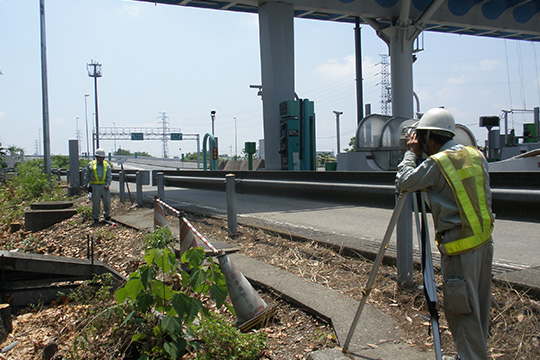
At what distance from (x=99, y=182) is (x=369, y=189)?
826 centimetres

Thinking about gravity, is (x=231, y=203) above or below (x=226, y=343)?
above

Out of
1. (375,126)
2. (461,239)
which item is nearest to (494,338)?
(461,239)

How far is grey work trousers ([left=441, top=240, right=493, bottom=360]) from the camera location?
2.50m

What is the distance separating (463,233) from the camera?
2516mm

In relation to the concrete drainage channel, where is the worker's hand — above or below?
above

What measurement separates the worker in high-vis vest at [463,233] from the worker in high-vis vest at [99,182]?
349 inches

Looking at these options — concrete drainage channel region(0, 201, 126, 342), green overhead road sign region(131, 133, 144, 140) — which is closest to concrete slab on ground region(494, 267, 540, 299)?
concrete drainage channel region(0, 201, 126, 342)

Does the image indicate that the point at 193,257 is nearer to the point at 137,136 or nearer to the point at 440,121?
the point at 440,121

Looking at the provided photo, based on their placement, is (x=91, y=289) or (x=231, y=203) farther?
(x=231, y=203)

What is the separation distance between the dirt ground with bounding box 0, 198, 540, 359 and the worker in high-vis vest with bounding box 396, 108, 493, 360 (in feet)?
1.10

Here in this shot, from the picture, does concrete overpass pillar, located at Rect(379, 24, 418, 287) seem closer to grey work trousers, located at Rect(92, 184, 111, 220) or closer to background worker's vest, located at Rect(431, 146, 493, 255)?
grey work trousers, located at Rect(92, 184, 111, 220)

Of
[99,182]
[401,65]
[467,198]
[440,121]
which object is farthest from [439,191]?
[401,65]

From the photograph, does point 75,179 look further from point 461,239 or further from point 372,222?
point 461,239

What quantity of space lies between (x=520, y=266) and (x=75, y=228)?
8.54m
